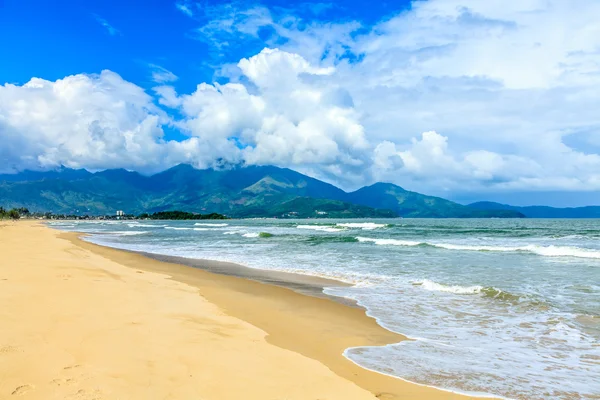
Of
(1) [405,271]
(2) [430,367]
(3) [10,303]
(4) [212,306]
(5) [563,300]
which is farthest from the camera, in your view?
(1) [405,271]

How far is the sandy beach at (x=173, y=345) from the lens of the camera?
4.02 metres

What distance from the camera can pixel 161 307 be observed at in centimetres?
813

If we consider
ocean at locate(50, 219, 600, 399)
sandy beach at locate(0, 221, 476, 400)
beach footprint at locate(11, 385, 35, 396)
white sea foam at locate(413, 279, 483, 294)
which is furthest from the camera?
white sea foam at locate(413, 279, 483, 294)

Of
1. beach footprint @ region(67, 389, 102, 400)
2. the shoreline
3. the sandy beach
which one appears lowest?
the shoreline

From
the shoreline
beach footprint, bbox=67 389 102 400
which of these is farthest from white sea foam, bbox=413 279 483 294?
beach footprint, bbox=67 389 102 400

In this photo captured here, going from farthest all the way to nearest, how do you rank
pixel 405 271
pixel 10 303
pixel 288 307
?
pixel 405 271, pixel 288 307, pixel 10 303

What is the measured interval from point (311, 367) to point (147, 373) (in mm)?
2092

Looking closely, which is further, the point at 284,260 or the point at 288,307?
the point at 284,260

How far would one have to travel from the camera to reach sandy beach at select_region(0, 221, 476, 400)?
4.02m

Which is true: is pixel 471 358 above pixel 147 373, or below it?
below

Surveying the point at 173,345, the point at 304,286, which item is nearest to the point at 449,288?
the point at 304,286

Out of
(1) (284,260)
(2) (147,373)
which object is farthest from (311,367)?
(1) (284,260)

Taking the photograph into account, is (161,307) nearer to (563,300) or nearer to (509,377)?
(509,377)

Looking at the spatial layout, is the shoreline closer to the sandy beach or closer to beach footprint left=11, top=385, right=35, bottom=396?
the sandy beach
